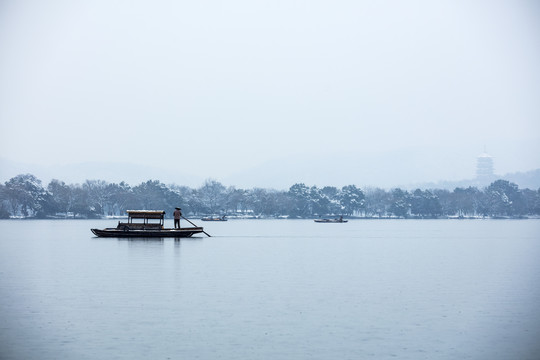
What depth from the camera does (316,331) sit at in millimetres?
25953

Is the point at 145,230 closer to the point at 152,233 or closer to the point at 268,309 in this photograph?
the point at 152,233

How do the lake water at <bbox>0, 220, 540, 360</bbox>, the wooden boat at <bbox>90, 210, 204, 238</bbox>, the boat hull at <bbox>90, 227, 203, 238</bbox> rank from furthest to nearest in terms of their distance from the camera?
the wooden boat at <bbox>90, 210, 204, 238</bbox> < the boat hull at <bbox>90, 227, 203, 238</bbox> < the lake water at <bbox>0, 220, 540, 360</bbox>

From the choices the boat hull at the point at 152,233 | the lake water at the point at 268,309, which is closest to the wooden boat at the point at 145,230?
the boat hull at the point at 152,233

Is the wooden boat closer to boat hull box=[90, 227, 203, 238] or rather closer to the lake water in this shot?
boat hull box=[90, 227, 203, 238]

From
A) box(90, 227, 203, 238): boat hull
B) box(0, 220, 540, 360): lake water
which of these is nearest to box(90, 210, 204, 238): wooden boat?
box(90, 227, 203, 238): boat hull

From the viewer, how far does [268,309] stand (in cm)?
3039

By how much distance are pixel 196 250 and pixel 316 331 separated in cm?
4145

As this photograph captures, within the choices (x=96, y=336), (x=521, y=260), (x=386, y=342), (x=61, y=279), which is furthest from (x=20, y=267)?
(x=521, y=260)

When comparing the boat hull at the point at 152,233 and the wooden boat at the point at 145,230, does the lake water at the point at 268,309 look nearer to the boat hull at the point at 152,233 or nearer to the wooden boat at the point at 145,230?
the boat hull at the point at 152,233

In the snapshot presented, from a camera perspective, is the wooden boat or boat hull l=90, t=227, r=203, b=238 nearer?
boat hull l=90, t=227, r=203, b=238

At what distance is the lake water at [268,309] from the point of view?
23.5 meters

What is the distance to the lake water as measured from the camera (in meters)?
23.5

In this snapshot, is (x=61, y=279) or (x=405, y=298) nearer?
(x=405, y=298)

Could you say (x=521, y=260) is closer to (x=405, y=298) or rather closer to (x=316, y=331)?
(x=405, y=298)
